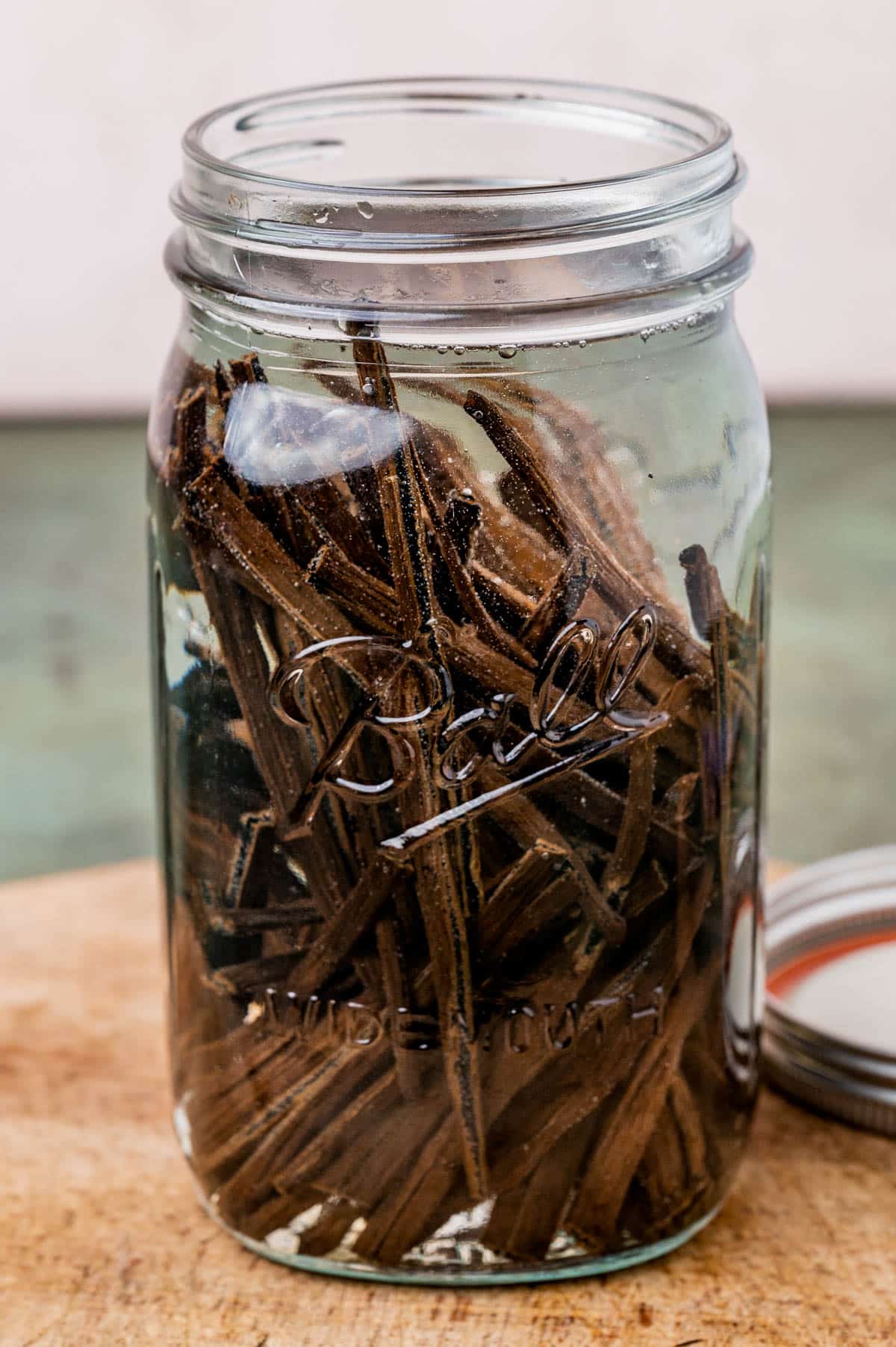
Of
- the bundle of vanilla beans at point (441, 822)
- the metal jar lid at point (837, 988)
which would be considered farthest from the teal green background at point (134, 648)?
the bundle of vanilla beans at point (441, 822)

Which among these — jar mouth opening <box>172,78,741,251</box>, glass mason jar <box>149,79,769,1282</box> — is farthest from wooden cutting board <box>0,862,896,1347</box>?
jar mouth opening <box>172,78,741,251</box>

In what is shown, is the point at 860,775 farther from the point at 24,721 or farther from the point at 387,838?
the point at 387,838

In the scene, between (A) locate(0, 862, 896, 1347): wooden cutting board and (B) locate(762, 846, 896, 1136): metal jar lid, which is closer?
(A) locate(0, 862, 896, 1347): wooden cutting board

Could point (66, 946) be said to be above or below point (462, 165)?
below

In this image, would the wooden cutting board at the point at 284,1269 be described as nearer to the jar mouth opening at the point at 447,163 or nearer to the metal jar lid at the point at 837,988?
the metal jar lid at the point at 837,988

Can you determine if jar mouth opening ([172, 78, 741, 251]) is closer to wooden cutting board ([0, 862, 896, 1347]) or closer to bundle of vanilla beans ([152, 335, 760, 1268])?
bundle of vanilla beans ([152, 335, 760, 1268])

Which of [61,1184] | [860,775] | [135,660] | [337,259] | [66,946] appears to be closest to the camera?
[337,259]

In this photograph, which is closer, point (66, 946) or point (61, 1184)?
point (61, 1184)

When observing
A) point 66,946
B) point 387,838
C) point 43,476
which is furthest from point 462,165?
point 43,476
